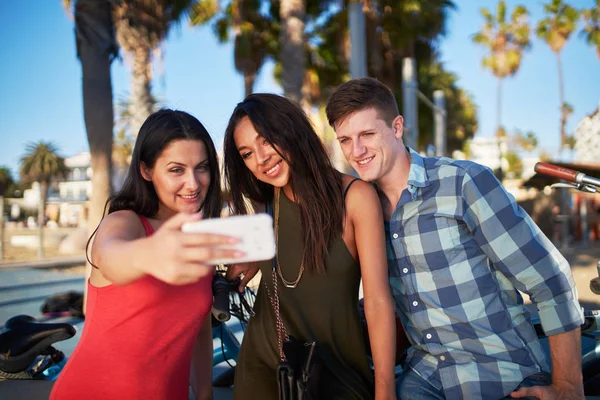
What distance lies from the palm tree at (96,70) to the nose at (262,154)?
569cm

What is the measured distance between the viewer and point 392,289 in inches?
83.9

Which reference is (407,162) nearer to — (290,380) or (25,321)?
(290,380)

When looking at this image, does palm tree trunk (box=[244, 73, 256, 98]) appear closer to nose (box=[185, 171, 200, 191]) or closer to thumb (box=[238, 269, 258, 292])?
thumb (box=[238, 269, 258, 292])

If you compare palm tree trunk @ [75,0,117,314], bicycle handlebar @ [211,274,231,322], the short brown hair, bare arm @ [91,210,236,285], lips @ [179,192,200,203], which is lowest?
bicycle handlebar @ [211,274,231,322]

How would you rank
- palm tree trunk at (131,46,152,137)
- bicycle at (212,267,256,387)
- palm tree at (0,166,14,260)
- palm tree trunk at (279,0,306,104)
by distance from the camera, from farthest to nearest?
palm tree at (0,166,14,260) → palm tree trunk at (131,46,152,137) → palm tree trunk at (279,0,306,104) → bicycle at (212,267,256,387)

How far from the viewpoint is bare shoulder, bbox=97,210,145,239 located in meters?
1.59

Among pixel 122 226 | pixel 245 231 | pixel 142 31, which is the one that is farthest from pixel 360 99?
pixel 142 31

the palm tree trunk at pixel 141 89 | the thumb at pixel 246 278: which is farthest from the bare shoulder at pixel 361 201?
the palm tree trunk at pixel 141 89

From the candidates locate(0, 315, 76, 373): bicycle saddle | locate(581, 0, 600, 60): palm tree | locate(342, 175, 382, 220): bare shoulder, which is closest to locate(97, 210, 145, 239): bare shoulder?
locate(342, 175, 382, 220): bare shoulder

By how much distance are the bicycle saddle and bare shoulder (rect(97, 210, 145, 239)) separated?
1.18 m

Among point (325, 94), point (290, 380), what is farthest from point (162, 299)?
point (325, 94)

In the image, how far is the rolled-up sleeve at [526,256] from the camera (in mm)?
1867

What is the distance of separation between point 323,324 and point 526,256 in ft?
2.68

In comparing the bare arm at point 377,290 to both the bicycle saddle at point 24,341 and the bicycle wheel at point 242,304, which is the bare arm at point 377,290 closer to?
the bicycle wheel at point 242,304
